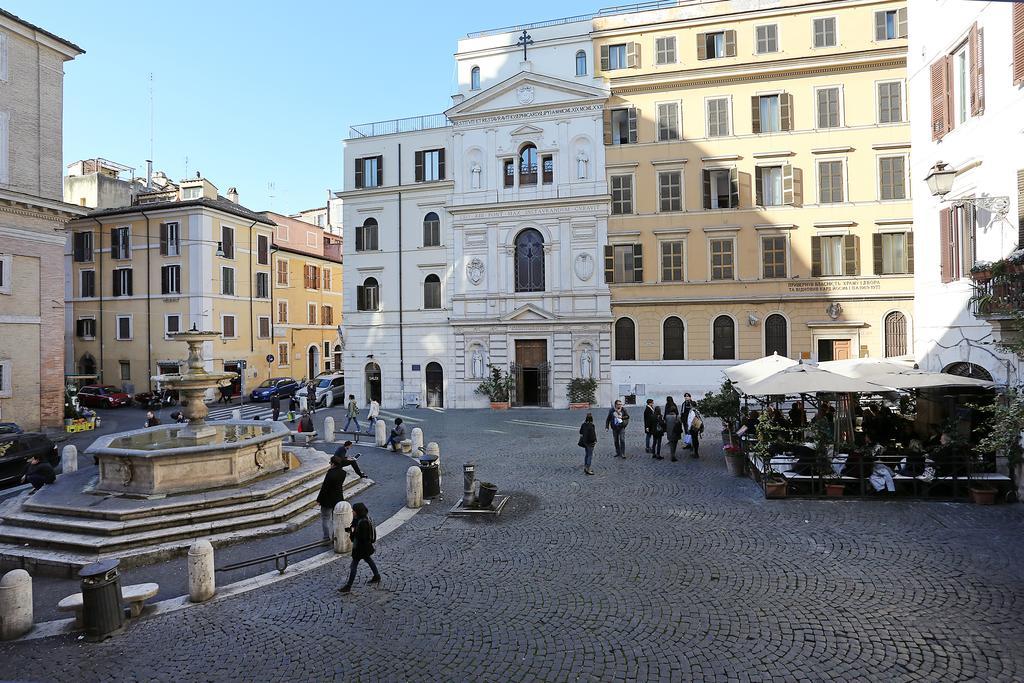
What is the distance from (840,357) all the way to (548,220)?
574 inches

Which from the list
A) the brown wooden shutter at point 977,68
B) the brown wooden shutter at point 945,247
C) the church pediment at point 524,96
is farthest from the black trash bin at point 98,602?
the church pediment at point 524,96

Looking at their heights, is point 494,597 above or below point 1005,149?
below

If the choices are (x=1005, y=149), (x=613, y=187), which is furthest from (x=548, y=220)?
(x=1005, y=149)

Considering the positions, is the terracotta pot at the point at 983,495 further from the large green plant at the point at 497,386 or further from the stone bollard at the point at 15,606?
the large green plant at the point at 497,386

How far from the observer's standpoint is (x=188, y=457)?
11.4m

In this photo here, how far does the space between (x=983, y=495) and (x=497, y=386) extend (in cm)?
2093

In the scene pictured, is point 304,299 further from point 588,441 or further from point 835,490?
point 835,490

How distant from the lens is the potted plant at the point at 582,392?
94.2 feet

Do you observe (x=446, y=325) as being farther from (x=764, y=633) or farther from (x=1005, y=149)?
(x=764, y=633)

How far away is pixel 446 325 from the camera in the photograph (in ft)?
102

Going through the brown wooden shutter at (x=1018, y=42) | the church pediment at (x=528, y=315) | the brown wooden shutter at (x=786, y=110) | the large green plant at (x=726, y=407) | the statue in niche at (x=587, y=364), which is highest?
the brown wooden shutter at (x=786, y=110)

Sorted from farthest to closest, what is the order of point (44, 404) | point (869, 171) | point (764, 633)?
point (869, 171) < point (44, 404) < point (764, 633)

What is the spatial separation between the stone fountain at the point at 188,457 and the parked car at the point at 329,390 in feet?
60.0

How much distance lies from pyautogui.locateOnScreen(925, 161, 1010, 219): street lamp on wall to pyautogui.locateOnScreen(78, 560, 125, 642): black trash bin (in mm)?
16090
